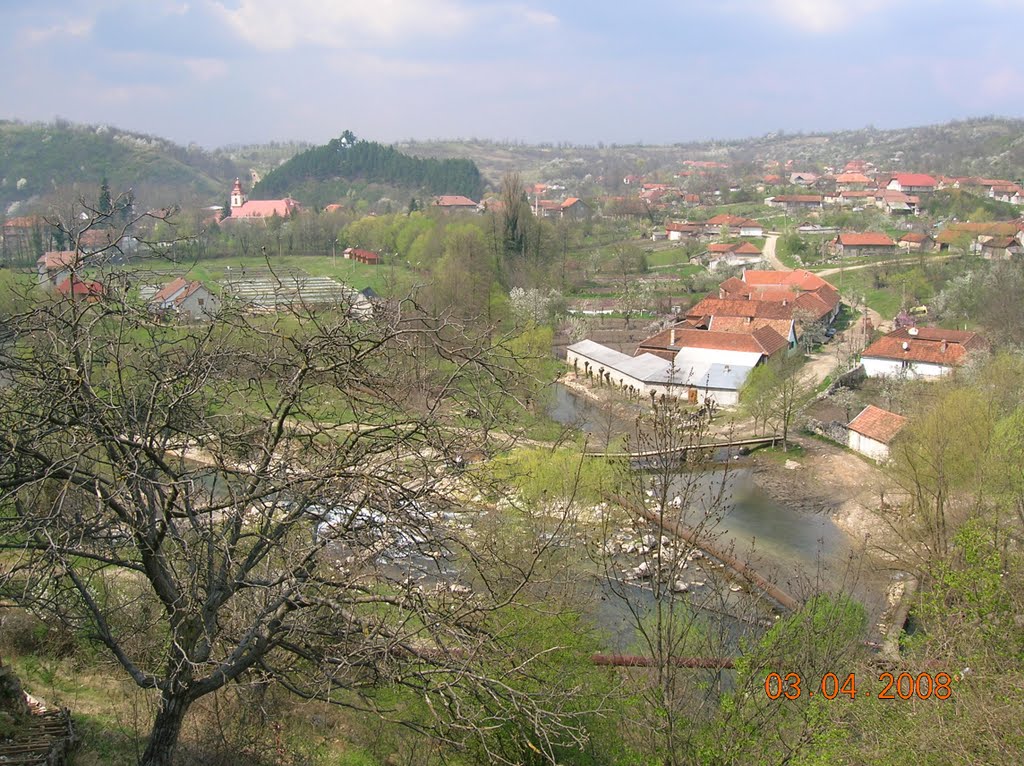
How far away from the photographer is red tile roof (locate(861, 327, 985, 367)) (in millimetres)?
20828

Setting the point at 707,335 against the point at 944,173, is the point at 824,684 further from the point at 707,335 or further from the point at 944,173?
the point at 944,173

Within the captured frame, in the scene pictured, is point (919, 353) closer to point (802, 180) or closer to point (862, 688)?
point (862, 688)

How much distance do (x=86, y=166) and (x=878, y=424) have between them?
72.0 metres

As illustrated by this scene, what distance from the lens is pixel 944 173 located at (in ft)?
257

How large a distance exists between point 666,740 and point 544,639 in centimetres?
102

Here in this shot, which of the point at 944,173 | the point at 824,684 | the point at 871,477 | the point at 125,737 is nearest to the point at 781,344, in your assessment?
the point at 871,477

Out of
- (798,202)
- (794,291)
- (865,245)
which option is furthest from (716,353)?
(798,202)

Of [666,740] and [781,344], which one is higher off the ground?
[666,740]

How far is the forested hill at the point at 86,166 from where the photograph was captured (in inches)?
2520

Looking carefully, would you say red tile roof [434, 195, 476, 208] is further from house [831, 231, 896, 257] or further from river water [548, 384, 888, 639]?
river water [548, 384, 888, 639]

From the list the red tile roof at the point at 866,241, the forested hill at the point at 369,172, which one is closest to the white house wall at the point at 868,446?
the red tile roof at the point at 866,241

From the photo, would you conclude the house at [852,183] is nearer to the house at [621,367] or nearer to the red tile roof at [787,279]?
the red tile roof at [787,279]

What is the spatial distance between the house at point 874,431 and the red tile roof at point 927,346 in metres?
4.29

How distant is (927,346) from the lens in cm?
2156
